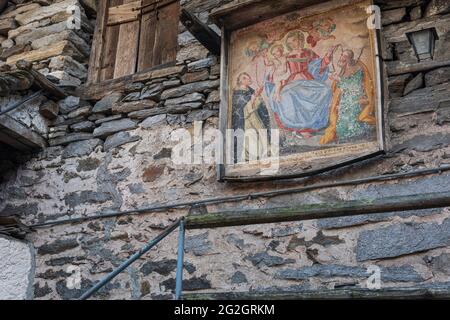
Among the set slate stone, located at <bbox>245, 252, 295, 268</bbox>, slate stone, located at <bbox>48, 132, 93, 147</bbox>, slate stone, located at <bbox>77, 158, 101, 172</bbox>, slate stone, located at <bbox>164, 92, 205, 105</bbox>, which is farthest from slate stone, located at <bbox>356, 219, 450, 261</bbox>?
slate stone, located at <bbox>48, 132, 93, 147</bbox>

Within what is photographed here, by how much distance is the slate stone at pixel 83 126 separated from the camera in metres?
4.50

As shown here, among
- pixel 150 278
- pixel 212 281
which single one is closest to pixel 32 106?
pixel 150 278

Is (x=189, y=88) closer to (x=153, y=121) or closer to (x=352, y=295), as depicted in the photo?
(x=153, y=121)

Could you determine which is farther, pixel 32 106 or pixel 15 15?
pixel 15 15

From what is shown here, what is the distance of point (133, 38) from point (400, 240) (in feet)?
9.31

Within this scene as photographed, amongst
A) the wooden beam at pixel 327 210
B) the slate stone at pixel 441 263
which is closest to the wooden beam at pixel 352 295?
the wooden beam at pixel 327 210

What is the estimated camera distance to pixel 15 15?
17.5ft

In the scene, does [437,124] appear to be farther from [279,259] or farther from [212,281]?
[212,281]

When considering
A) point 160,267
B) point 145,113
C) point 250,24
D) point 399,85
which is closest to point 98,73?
point 145,113

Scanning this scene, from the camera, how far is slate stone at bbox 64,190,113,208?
415 cm

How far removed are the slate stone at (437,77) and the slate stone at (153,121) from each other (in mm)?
1742
